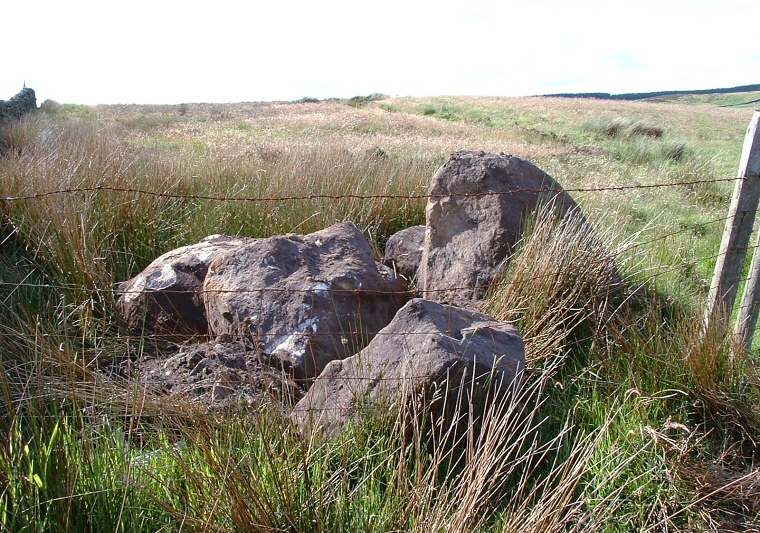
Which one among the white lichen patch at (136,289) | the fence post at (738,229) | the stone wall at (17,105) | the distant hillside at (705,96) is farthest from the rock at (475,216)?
the distant hillside at (705,96)

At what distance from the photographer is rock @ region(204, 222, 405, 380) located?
3643 millimetres

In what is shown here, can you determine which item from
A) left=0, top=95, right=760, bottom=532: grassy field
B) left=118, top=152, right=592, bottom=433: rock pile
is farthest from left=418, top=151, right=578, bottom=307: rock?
left=0, top=95, right=760, bottom=532: grassy field

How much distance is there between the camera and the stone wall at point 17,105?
15.2 m

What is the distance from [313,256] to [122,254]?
1.97 m

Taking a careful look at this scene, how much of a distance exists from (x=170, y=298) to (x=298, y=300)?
1002mm

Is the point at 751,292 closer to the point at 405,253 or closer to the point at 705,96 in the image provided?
the point at 405,253

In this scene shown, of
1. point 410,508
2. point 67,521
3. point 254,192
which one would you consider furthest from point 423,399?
point 254,192

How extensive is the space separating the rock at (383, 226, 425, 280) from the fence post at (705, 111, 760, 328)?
219 centimetres

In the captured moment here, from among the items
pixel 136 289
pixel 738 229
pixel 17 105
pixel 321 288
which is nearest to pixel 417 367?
pixel 321 288

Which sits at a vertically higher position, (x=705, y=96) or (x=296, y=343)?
(x=705, y=96)

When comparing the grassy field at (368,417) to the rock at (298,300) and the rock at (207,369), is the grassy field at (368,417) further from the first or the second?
the rock at (298,300)

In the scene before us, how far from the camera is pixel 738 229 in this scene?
351 centimetres

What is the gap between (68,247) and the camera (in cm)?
462

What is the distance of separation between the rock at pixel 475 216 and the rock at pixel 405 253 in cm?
31
